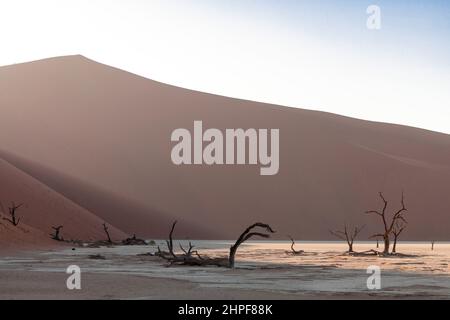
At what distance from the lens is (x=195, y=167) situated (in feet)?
306

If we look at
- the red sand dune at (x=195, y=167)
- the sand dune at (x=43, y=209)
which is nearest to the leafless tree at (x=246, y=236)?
the sand dune at (x=43, y=209)

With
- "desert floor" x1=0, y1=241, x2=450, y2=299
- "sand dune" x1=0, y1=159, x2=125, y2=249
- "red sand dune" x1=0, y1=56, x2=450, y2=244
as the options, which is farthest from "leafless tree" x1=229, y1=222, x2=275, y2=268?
"red sand dune" x1=0, y1=56, x2=450, y2=244

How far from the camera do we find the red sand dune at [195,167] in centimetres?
8469

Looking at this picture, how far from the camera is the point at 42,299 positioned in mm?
13391

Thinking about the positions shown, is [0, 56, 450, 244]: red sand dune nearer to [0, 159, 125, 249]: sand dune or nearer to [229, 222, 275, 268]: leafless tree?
[0, 159, 125, 249]: sand dune

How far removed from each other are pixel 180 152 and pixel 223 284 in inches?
3148

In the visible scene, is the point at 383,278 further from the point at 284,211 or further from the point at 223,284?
the point at 284,211

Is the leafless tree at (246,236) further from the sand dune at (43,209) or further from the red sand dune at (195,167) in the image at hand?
the red sand dune at (195,167)

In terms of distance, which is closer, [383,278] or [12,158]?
[383,278]

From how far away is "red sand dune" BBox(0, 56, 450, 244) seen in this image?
8469cm

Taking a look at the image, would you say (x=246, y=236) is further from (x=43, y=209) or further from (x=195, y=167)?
(x=195, y=167)
